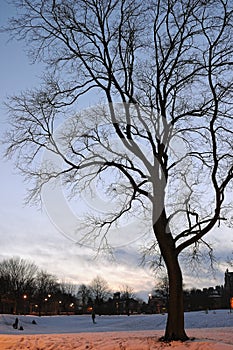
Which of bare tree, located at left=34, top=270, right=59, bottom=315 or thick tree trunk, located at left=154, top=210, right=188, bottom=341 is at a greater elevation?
bare tree, located at left=34, top=270, right=59, bottom=315

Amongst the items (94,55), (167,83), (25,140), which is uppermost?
(94,55)

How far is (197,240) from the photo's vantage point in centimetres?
1555

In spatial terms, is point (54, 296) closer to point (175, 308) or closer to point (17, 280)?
point (17, 280)

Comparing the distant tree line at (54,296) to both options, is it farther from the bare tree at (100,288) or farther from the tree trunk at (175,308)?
the tree trunk at (175,308)

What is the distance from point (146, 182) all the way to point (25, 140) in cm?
508

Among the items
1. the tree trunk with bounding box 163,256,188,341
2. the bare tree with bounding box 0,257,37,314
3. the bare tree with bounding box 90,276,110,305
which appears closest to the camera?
the tree trunk with bounding box 163,256,188,341

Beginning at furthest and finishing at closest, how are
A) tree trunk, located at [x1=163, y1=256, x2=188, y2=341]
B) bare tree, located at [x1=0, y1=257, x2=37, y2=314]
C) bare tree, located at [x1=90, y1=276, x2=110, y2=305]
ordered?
bare tree, located at [x1=90, y1=276, x2=110, y2=305], bare tree, located at [x1=0, y1=257, x2=37, y2=314], tree trunk, located at [x1=163, y1=256, x2=188, y2=341]

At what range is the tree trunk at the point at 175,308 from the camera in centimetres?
1448

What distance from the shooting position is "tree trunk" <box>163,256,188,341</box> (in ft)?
47.5

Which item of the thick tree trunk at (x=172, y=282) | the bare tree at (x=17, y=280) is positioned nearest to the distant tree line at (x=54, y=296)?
the bare tree at (x=17, y=280)

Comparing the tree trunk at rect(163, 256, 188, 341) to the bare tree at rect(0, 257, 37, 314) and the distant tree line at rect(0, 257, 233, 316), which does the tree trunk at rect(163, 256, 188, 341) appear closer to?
the distant tree line at rect(0, 257, 233, 316)

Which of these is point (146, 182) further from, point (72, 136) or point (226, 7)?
point (226, 7)

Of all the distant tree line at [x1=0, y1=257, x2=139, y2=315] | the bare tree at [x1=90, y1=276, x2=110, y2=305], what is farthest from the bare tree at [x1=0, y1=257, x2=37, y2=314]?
the bare tree at [x1=90, y1=276, x2=110, y2=305]

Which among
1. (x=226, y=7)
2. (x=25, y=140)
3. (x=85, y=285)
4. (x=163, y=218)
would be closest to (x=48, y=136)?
(x=25, y=140)
